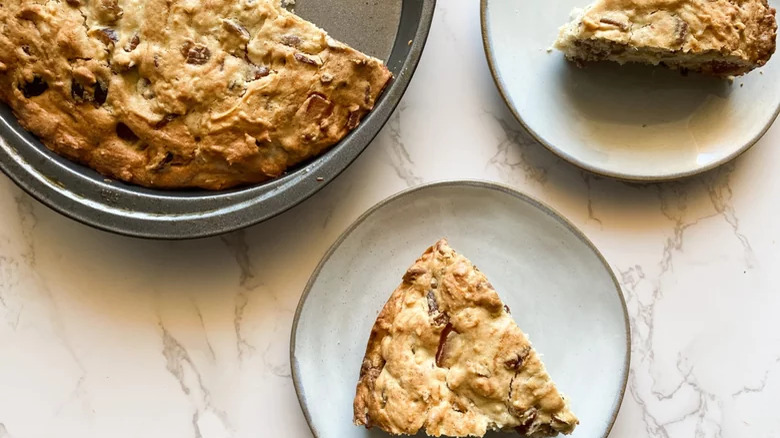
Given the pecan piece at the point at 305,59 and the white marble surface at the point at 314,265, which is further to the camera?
the white marble surface at the point at 314,265

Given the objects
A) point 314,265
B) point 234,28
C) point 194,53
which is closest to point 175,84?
point 194,53

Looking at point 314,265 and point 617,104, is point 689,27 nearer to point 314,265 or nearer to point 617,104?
point 617,104

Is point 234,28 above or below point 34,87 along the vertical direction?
above

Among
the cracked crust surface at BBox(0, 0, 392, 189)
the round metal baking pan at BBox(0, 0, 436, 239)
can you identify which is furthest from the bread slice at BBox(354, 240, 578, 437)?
the cracked crust surface at BBox(0, 0, 392, 189)

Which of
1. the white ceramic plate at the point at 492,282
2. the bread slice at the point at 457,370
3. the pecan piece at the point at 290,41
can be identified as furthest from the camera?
the white ceramic plate at the point at 492,282

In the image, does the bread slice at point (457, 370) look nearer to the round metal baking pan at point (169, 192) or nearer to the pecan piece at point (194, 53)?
the round metal baking pan at point (169, 192)

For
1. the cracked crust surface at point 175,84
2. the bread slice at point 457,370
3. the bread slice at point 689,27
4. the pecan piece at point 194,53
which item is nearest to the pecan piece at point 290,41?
the cracked crust surface at point 175,84

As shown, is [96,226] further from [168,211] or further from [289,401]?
[289,401]
